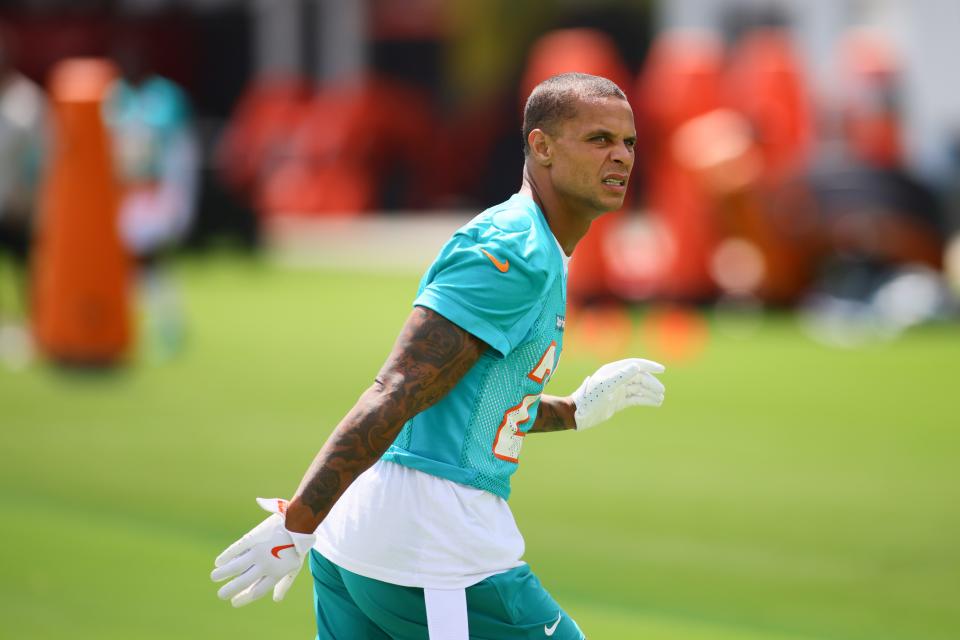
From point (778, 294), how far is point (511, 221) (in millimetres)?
13773

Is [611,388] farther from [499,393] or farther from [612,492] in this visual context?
[612,492]

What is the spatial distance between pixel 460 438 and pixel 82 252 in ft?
34.5

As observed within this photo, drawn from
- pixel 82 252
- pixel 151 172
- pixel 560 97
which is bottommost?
pixel 560 97

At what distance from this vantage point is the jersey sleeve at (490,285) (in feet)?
9.70

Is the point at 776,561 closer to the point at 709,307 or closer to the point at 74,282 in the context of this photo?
the point at 74,282

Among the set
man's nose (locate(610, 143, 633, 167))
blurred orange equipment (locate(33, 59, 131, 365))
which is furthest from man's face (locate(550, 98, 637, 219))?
blurred orange equipment (locate(33, 59, 131, 365))

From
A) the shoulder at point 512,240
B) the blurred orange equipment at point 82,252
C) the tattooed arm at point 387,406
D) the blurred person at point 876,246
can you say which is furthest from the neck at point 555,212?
the blurred person at point 876,246

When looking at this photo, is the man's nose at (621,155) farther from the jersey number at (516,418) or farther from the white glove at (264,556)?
the white glove at (264,556)

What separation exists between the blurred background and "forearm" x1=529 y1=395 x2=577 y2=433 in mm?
2292

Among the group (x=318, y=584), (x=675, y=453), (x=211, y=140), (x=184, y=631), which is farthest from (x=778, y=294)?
(x=211, y=140)

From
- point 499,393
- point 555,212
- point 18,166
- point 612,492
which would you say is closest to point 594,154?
point 555,212

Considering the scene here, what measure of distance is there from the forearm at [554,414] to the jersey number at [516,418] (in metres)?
0.41

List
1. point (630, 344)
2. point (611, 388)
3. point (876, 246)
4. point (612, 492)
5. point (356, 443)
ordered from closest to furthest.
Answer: point (356, 443) → point (611, 388) → point (612, 492) → point (630, 344) → point (876, 246)

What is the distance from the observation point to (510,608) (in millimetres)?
3146
